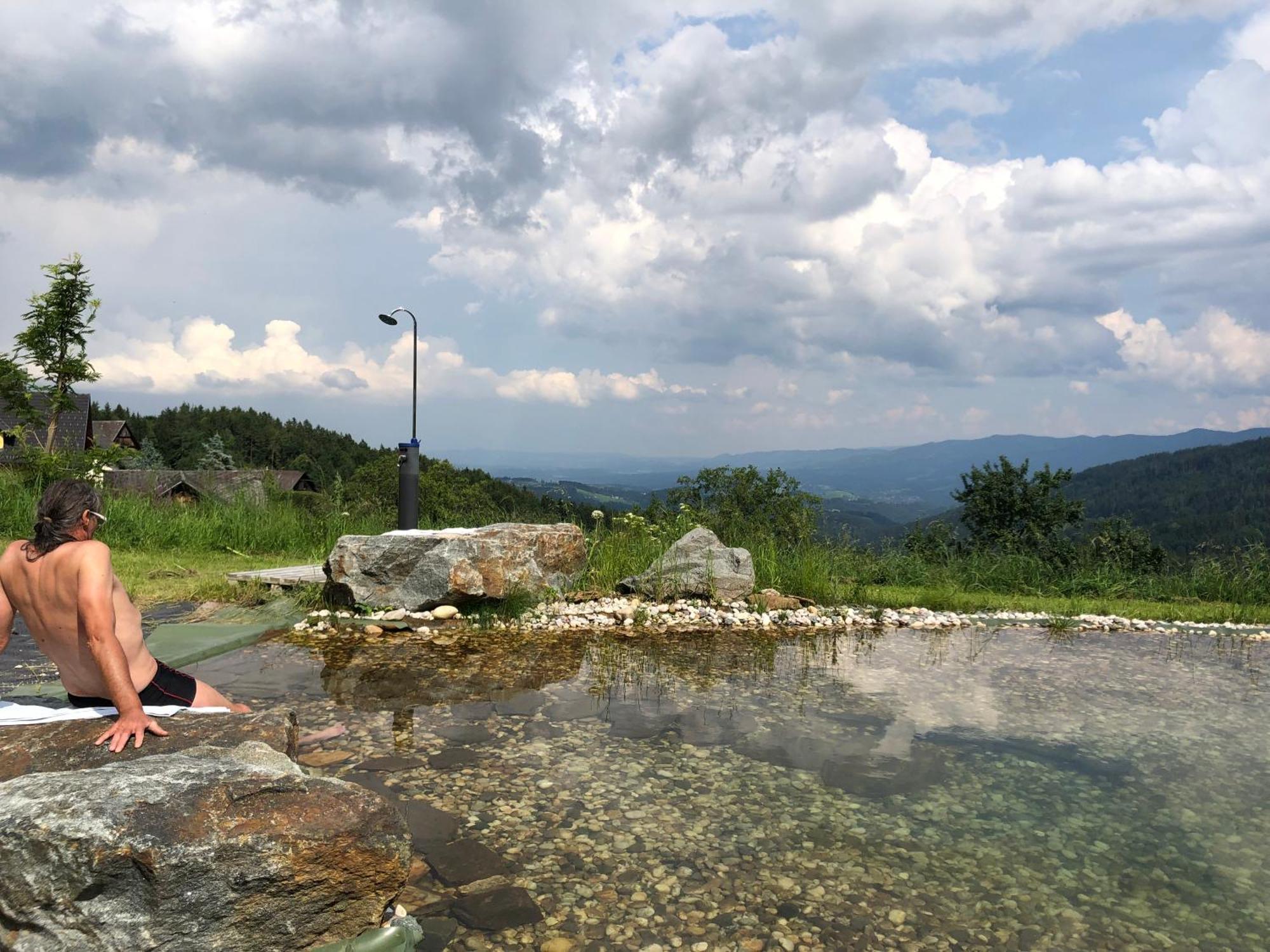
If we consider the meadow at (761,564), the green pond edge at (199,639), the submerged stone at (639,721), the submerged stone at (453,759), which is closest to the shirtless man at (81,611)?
the submerged stone at (453,759)

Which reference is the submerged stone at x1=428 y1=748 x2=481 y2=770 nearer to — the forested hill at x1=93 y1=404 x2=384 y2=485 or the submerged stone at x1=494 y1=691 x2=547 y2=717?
the submerged stone at x1=494 y1=691 x2=547 y2=717

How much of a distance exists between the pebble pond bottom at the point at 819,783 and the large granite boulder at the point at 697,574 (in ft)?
6.88

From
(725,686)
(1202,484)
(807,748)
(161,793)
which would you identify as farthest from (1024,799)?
(1202,484)

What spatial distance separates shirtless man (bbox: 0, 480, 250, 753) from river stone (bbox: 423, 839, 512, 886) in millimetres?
1342

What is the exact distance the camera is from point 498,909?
3457 millimetres

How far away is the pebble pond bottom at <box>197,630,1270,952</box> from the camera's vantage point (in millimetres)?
3516

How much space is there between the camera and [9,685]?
6.20 metres

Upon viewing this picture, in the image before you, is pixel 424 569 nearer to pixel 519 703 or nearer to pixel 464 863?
pixel 519 703

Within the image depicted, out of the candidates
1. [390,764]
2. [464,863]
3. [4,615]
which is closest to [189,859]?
[464,863]

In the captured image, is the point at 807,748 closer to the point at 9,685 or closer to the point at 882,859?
the point at 882,859

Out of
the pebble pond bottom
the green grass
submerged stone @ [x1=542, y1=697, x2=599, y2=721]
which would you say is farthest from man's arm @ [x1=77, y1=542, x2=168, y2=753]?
the green grass

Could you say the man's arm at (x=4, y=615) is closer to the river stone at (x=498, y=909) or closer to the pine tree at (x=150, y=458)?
the river stone at (x=498, y=909)

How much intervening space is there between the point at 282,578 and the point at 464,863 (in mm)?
7505

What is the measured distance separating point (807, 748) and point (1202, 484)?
10876cm
